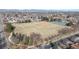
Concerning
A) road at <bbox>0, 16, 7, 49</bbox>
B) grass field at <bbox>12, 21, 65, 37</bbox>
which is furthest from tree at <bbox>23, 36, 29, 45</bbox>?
road at <bbox>0, 16, 7, 49</bbox>

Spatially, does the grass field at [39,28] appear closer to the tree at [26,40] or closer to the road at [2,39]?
the tree at [26,40]

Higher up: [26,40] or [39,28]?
[39,28]

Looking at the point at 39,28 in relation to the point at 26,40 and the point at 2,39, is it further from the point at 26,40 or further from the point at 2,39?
the point at 2,39

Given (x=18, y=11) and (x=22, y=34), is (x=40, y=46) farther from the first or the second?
(x=18, y=11)

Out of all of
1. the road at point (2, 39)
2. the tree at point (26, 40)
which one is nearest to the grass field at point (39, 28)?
the tree at point (26, 40)

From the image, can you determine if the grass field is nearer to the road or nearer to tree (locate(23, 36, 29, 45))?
tree (locate(23, 36, 29, 45))

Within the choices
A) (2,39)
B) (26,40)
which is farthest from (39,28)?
(2,39)
